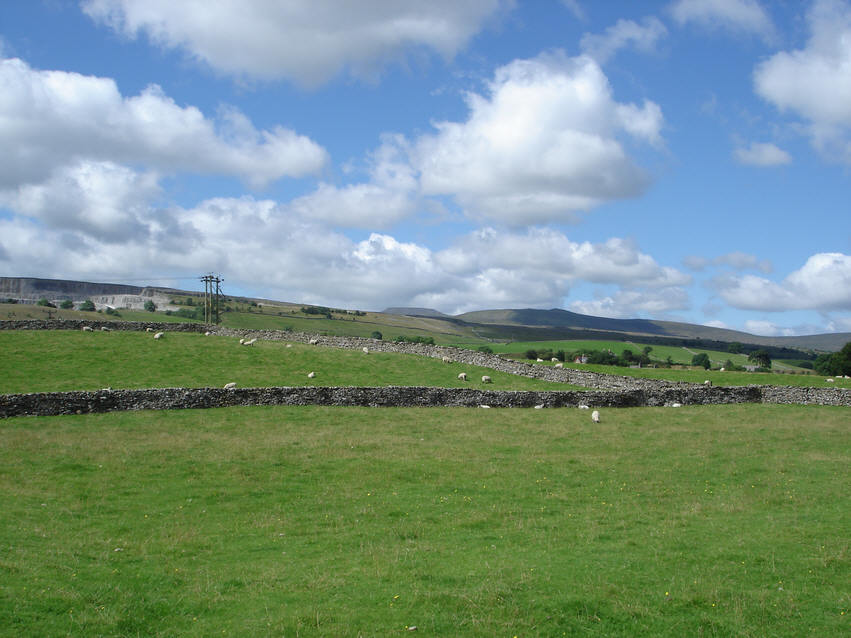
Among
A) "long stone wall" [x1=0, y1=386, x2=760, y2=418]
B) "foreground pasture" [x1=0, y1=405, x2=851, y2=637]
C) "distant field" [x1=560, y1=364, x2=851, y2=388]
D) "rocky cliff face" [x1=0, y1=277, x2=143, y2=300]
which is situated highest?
"rocky cliff face" [x1=0, y1=277, x2=143, y2=300]

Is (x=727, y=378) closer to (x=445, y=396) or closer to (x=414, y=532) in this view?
(x=445, y=396)

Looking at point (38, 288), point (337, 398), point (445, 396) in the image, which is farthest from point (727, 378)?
point (38, 288)

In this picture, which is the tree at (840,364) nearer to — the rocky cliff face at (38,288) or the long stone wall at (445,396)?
the long stone wall at (445,396)

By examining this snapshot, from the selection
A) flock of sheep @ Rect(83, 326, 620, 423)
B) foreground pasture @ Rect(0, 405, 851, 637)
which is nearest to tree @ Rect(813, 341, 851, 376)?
flock of sheep @ Rect(83, 326, 620, 423)

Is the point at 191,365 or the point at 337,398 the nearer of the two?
the point at 337,398

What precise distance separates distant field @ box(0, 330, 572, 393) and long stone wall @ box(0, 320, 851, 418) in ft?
9.33

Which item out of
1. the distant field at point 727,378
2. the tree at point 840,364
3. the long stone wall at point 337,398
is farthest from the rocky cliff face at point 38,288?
the tree at point 840,364

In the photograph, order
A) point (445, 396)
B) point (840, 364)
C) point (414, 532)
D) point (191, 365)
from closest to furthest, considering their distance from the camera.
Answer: point (414, 532), point (445, 396), point (191, 365), point (840, 364)

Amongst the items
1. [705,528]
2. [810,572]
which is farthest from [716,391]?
[810,572]

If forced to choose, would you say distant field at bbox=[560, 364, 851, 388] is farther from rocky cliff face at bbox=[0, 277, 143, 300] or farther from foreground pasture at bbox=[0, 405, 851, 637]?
rocky cliff face at bbox=[0, 277, 143, 300]

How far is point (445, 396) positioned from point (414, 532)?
798 inches

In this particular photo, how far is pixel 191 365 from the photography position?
41.4m

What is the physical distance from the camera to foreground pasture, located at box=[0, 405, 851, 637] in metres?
9.73

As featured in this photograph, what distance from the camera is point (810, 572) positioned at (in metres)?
11.2
